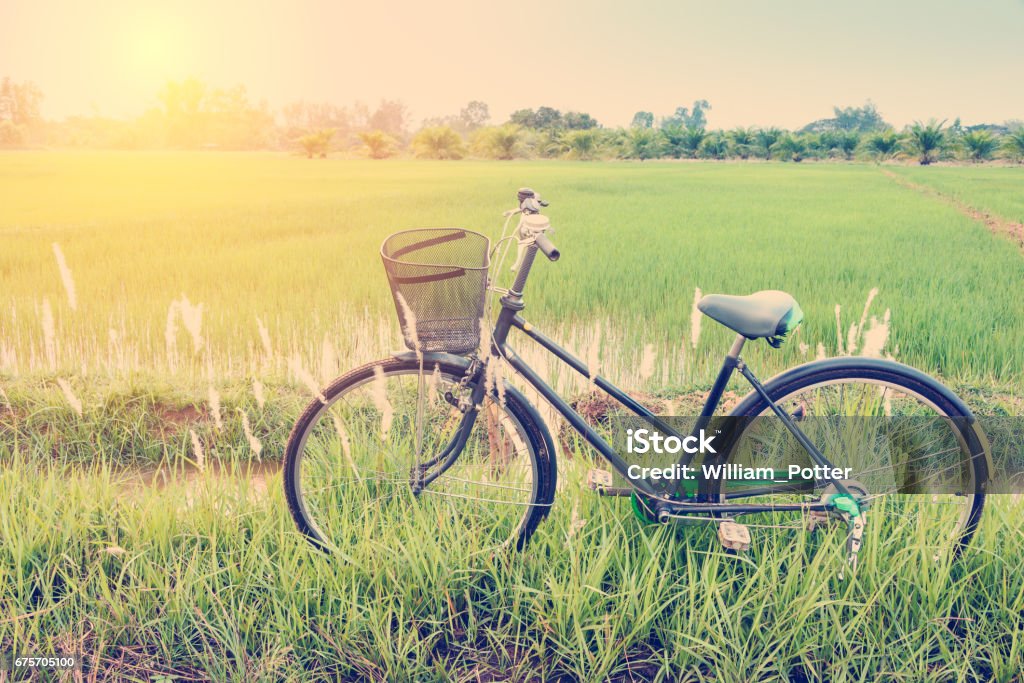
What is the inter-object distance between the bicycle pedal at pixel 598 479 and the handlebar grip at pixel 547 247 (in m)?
0.75

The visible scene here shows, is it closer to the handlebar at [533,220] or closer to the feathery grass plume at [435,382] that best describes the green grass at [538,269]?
the feathery grass plume at [435,382]

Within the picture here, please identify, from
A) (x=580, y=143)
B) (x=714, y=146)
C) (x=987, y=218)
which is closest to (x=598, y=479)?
(x=987, y=218)

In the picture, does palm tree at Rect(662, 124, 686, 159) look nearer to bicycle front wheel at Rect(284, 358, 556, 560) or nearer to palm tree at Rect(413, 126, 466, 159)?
palm tree at Rect(413, 126, 466, 159)

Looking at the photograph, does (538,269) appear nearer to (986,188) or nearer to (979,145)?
(986,188)

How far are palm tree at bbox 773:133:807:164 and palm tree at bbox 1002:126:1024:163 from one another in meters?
5.57

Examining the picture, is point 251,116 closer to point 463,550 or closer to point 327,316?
point 327,316

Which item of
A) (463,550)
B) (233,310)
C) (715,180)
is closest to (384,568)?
(463,550)

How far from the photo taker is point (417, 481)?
2309 millimetres

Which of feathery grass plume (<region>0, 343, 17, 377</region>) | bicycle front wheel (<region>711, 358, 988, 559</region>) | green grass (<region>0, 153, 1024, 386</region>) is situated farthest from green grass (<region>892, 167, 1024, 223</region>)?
feathery grass plume (<region>0, 343, 17, 377</region>)

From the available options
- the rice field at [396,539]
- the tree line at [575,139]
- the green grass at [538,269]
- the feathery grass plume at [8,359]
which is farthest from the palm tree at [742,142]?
the feathery grass plume at [8,359]

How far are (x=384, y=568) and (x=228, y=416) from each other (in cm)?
177

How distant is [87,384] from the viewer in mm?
3725

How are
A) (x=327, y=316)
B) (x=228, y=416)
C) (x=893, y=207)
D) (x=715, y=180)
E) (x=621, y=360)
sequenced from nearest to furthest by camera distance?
(x=228, y=416), (x=621, y=360), (x=327, y=316), (x=893, y=207), (x=715, y=180)

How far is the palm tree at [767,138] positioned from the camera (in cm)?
2469
